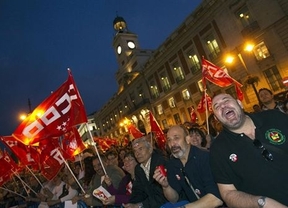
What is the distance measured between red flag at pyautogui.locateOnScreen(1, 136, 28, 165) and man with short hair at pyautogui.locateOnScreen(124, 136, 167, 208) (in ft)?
22.8

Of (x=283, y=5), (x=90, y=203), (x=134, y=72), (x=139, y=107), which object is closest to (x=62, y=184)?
(x=90, y=203)

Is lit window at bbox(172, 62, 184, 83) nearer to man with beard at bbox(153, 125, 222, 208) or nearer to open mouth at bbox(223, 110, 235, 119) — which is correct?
man with beard at bbox(153, 125, 222, 208)

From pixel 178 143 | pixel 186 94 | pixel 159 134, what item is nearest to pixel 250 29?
pixel 186 94

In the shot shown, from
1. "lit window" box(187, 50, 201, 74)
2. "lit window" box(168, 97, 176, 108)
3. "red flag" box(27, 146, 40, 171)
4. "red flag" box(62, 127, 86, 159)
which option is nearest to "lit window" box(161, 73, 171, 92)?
"lit window" box(168, 97, 176, 108)

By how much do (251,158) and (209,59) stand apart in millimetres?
24252

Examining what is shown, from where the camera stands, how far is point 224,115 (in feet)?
9.52

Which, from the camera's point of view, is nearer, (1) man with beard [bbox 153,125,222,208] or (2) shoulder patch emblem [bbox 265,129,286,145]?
(2) shoulder patch emblem [bbox 265,129,286,145]

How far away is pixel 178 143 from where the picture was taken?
350 centimetres

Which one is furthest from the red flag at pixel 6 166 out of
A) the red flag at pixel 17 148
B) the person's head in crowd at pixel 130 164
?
the person's head in crowd at pixel 130 164

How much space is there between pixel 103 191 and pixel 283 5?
19.6 meters

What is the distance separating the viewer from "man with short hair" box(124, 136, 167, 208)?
402 centimetres

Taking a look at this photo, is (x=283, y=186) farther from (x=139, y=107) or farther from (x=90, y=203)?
(x=139, y=107)

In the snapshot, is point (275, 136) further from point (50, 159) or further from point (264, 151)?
point (50, 159)

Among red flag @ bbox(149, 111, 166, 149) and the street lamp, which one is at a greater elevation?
the street lamp
